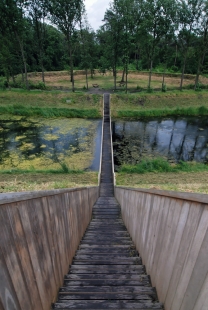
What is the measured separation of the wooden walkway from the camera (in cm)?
190

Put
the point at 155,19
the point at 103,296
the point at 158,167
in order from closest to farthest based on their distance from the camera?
the point at 103,296
the point at 158,167
the point at 155,19

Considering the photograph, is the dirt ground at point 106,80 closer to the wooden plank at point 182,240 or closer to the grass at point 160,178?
the grass at point 160,178

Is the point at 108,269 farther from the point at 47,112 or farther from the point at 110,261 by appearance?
the point at 47,112

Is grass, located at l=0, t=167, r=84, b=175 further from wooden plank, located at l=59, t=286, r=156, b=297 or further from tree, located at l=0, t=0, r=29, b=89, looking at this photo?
tree, located at l=0, t=0, r=29, b=89

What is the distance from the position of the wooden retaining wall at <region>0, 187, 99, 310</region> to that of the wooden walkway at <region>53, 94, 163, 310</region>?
0.71 ft

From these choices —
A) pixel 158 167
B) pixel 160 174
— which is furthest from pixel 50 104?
pixel 160 174

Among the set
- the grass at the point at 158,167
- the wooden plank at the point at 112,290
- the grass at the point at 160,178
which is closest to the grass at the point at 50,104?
the grass at the point at 158,167

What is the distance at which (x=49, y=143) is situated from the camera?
610 inches

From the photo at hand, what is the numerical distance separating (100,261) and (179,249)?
1695mm

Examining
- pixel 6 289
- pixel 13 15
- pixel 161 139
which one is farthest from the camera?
pixel 13 15

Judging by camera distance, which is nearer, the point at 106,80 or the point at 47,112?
the point at 47,112

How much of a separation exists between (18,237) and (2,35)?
31035mm

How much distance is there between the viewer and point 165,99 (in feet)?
80.0

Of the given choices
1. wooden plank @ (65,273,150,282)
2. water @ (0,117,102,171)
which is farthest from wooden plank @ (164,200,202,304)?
water @ (0,117,102,171)
